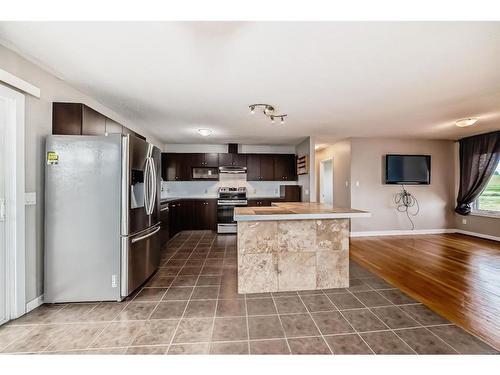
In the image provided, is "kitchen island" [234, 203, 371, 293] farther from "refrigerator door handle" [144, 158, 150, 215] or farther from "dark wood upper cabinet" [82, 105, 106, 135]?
"dark wood upper cabinet" [82, 105, 106, 135]

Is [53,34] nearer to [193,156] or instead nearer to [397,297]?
[397,297]

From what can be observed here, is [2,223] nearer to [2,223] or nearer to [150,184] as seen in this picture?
[2,223]

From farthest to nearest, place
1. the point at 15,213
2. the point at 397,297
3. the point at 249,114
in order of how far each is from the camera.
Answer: the point at 249,114
the point at 397,297
the point at 15,213

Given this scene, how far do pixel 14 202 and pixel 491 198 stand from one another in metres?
8.01

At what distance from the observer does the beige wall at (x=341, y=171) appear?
211 inches

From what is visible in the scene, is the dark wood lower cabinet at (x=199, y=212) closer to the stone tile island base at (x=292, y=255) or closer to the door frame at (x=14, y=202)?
the stone tile island base at (x=292, y=255)

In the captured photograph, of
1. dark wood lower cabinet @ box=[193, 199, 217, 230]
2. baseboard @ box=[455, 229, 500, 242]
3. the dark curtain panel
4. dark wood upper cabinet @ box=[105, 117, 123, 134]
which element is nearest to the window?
the dark curtain panel

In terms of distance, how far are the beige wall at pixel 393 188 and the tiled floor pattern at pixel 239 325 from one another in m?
3.08

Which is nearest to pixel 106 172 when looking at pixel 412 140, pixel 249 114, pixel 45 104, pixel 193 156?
pixel 45 104

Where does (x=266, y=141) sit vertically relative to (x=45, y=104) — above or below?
above

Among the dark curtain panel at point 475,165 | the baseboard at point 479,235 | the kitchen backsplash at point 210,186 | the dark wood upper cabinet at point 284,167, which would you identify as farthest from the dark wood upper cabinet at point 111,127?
the baseboard at point 479,235

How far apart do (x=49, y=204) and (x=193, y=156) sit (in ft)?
13.1

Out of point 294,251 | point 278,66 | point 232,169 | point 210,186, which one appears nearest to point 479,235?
point 294,251

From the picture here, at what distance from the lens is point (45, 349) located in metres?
1.58
